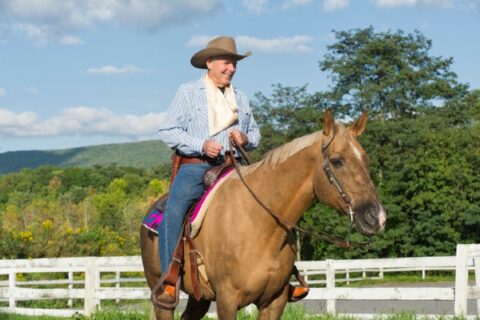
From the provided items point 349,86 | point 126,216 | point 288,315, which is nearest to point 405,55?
point 349,86

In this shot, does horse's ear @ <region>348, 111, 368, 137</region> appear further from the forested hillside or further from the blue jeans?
the forested hillside

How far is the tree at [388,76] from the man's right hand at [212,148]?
4888 centimetres

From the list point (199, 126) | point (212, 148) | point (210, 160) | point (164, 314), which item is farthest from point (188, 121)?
point (164, 314)

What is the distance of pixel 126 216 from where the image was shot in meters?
57.4

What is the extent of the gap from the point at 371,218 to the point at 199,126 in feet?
6.67

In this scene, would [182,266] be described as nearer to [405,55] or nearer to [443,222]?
[443,222]

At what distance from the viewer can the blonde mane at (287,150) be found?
19.2 feet

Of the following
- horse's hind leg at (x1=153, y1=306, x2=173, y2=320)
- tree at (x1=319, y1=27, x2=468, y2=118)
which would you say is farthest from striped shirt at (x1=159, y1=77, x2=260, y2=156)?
tree at (x1=319, y1=27, x2=468, y2=118)

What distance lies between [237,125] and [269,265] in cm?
152

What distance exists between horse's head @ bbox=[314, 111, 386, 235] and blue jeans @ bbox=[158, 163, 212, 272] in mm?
1223

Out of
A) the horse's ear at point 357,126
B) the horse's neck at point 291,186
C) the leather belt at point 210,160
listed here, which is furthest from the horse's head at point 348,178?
the leather belt at point 210,160

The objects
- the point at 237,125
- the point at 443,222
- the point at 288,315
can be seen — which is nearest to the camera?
the point at 237,125

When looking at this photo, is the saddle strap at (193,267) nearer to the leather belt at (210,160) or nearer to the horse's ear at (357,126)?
the leather belt at (210,160)

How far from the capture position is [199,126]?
6738mm
